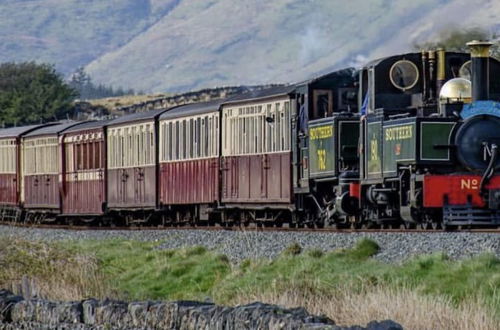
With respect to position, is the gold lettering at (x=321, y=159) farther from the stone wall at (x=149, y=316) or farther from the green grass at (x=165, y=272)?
the stone wall at (x=149, y=316)

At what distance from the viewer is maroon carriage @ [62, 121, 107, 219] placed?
130 ft

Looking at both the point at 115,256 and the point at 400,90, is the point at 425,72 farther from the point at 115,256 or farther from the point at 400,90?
the point at 115,256

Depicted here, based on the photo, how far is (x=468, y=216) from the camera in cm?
2389

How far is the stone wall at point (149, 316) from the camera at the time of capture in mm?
10812

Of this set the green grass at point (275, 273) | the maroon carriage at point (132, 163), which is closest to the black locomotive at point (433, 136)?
the green grass at point (275, 273)

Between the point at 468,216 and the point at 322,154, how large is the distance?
3.85 meters

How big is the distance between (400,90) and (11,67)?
3661 inches

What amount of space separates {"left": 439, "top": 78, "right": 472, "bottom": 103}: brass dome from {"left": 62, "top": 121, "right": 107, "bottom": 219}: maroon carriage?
16.1 meters

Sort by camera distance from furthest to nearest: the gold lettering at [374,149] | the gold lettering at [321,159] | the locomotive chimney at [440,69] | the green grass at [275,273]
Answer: the gold lettering at [321,159] < the gold lettering at [374,149] < the locomotive chimney at [440,69] < the green grass at [275,273]

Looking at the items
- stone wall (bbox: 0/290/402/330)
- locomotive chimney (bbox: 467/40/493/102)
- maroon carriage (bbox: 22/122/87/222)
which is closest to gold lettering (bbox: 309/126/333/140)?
locomotive chimney (bbox: 467/40/493/102)

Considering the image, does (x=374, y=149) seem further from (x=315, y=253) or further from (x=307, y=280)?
(x=307, y=280)

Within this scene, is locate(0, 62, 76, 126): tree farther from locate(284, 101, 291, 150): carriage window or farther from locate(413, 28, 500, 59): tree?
locate(284, 101, 291, 150): carriage window

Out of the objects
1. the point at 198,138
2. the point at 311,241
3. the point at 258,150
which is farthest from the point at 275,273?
the point at 198,138

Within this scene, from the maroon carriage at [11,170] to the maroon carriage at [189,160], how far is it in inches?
385
